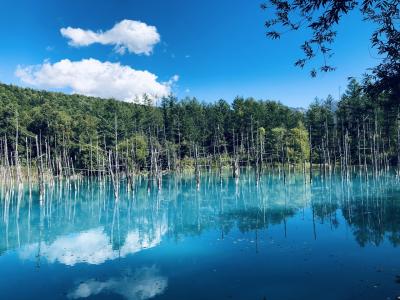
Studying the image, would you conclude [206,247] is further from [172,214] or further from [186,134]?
[186,134]

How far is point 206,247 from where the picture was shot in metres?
19.5

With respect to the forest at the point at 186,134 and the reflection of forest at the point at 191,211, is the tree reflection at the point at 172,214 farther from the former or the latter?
the forest at the point at 186,134

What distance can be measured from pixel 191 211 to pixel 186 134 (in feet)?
149

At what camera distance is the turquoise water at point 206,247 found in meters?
13.7

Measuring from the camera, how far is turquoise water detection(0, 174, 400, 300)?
1369 cm

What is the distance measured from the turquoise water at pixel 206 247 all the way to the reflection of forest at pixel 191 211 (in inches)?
3.9

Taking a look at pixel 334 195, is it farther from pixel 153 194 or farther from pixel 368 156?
pixel 368 156

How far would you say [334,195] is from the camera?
3619 cm

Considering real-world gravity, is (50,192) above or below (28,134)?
below

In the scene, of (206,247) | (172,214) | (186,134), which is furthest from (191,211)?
Answer: (186,134)

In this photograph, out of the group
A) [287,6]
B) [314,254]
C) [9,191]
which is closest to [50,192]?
[9,191]

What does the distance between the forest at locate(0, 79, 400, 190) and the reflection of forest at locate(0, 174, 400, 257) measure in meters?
7.69

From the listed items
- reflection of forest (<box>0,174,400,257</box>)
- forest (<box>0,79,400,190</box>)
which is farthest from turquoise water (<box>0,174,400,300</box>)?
forest (<box>0,79,400,190</box>)

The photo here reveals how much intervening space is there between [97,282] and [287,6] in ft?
40.8
